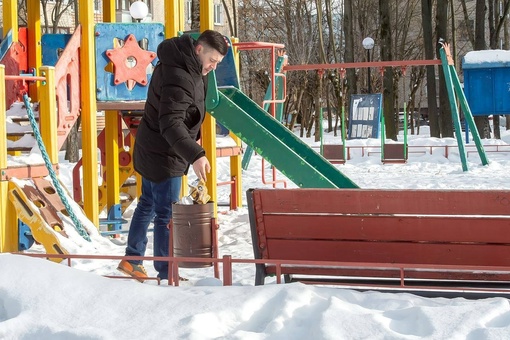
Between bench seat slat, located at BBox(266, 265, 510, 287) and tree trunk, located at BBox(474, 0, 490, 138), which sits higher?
tree trunk, located at BBox(474, 0, 490, 138)

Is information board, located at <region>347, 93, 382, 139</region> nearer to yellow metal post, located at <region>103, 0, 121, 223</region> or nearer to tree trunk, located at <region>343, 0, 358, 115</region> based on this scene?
tree trunk, located at <region>343, 0, 358, 115</region>

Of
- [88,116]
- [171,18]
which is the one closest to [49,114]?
[88,116]

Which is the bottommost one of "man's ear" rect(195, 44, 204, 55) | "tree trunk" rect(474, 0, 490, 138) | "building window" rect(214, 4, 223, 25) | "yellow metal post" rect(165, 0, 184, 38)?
"man's ear" rect(195, 44, 204, 55)

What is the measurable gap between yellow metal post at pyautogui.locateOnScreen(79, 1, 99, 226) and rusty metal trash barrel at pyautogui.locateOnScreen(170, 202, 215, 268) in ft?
11.1

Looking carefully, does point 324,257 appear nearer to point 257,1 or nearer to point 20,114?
point 20,114

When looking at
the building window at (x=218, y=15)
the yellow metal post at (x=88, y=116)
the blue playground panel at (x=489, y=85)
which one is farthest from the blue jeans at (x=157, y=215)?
the building window at (x=218, y=15)

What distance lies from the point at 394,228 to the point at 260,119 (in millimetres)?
4819

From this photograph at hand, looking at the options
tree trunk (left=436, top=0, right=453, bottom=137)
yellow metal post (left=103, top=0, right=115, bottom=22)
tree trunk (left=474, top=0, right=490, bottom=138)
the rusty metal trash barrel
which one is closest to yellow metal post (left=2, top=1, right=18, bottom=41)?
yellow metal post (left=103, top=0, right=115, bottom=22)

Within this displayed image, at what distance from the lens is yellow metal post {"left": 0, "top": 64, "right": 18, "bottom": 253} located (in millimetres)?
7215

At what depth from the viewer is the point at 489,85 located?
71.7 feet

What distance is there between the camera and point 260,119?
9.34m

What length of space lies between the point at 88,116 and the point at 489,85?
600 inches

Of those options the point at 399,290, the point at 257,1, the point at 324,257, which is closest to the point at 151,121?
the point at 324,257

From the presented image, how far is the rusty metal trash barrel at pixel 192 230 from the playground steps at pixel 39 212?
2.07m
